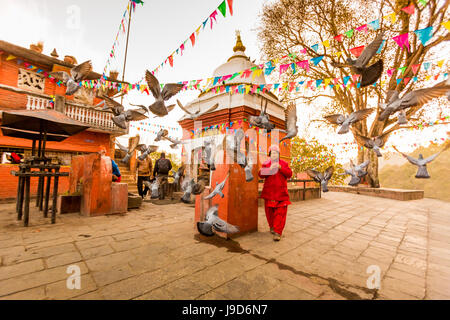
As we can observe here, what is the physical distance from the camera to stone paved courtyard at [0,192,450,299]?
2014 mm

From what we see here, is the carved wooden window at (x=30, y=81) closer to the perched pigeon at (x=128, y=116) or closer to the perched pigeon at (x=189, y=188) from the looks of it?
the perched pigeon at (x=128, y=116)

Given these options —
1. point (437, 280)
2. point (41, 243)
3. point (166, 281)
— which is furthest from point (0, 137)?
point (437, 280)

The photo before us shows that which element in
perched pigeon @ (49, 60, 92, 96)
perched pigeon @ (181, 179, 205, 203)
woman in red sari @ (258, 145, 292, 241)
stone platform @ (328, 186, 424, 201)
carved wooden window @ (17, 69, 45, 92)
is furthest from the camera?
stone platform @ (328, 186, 424, 201)

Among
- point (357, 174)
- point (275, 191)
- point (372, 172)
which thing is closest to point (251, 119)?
point (275, 191)

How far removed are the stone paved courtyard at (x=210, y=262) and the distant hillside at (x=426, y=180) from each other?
605 inches

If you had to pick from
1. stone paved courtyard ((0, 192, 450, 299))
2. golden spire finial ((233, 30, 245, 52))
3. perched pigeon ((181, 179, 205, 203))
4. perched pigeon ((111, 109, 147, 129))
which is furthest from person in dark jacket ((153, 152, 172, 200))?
golden spire finial ((233, 30, 245, 52))

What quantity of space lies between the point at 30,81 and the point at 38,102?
157 cm

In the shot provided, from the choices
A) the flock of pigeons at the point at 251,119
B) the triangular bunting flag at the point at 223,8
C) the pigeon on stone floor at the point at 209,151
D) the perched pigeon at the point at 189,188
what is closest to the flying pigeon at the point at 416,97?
the flock of pigeons at the point at 251,119

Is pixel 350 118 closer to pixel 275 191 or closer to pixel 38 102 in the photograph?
pixel 275 191

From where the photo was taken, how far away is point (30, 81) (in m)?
9.59

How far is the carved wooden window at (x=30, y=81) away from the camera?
30.7 feet

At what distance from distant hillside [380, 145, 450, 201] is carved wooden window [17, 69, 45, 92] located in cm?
2474

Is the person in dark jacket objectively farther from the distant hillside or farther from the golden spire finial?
the distant hillside
